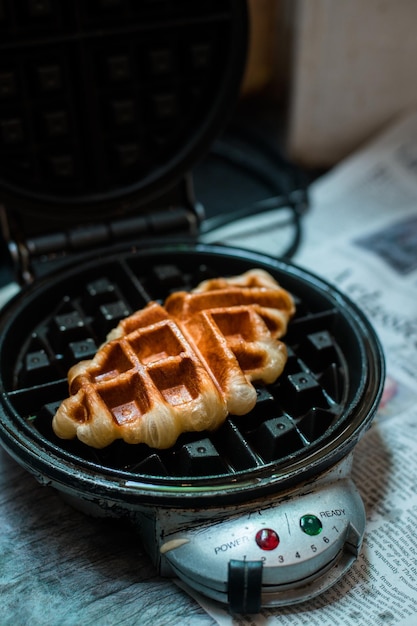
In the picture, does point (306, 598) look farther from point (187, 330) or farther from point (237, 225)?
point (237, 225)

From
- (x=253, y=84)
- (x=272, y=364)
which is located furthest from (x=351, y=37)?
(x=272, y=364)

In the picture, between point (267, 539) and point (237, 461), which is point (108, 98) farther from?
point (267, 539)

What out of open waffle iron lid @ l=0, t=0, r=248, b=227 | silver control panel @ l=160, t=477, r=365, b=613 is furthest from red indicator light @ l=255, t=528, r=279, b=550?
open waffle iron lid @ l=0, t=0, r=248, b=227

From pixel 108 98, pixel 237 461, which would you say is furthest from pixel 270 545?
pixel 108 98

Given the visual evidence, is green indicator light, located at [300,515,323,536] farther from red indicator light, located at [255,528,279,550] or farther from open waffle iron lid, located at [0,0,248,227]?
open waffle iron lid, located at [0,0,248,227]

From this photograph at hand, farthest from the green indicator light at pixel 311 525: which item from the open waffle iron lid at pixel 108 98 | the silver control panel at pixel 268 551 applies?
the open waffle iron lid at pixel 108 98

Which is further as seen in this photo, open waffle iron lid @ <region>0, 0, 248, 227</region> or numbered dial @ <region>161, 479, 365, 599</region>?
open waffle iron lid @ <region>0, 0, 248, 227</region>
